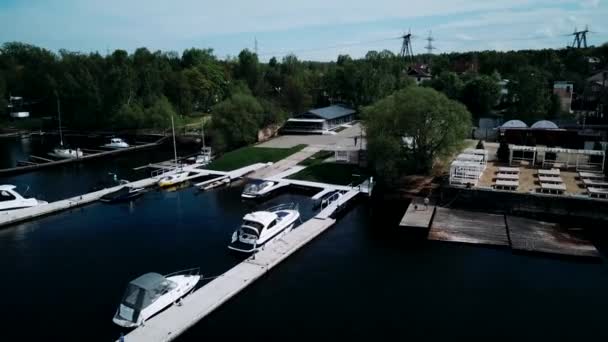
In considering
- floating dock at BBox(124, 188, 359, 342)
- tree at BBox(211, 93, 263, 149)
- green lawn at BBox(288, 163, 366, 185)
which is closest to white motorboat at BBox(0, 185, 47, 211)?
floating dock at BBox(124, 188, 359, 342)

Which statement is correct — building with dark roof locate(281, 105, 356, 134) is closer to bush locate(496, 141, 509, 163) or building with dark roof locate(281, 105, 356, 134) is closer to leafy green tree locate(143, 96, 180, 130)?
leafy green tree locate(143, 96, 180, 130)

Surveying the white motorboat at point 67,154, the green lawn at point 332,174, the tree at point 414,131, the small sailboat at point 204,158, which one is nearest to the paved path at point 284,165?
the green lawn at point 332,174

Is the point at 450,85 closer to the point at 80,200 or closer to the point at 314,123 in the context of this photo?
the point at 314,123

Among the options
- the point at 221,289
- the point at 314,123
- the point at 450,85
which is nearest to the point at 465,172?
the point at 221,289

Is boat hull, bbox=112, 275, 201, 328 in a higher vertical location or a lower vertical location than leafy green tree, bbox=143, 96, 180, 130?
lower

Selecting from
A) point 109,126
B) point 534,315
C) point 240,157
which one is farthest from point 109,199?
point 109,126

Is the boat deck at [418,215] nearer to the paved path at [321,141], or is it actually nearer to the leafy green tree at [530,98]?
the paved path at [321,141]
